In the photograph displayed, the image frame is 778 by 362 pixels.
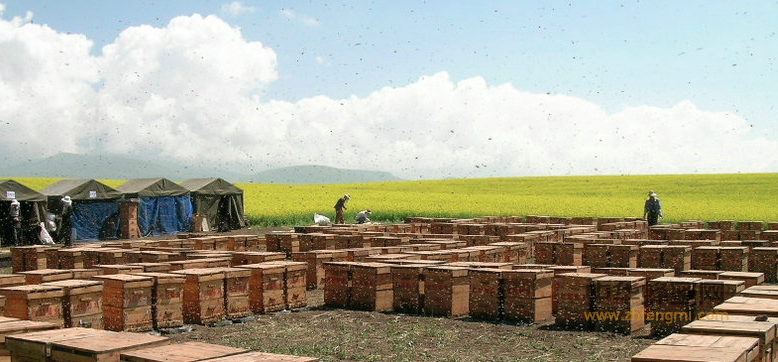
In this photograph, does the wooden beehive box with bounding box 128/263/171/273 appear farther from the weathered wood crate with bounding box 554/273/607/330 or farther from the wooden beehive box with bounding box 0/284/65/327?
the weathered wood crate with bounding box 554/273/607/330

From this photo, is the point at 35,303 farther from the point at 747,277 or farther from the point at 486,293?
the point at 747,277

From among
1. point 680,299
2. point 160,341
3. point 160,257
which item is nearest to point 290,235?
point 160,257

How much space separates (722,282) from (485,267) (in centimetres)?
415

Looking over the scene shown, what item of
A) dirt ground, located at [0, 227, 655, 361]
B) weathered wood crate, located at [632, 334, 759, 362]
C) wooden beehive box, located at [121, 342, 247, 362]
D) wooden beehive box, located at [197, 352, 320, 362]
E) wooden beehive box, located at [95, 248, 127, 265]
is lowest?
dirt ground, located at [0, 227, 655, 361]

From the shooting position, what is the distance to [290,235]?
23062 millimetres

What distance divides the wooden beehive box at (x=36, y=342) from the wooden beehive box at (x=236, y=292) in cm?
591

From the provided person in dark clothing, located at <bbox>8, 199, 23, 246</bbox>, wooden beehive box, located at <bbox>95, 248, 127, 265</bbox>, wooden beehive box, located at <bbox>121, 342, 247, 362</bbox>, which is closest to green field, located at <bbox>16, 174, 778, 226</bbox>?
person in dark clothing, located at <bbox>8, 199, 23, 246</bbox>

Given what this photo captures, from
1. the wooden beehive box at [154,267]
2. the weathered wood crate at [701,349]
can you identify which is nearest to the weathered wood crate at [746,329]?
the weathered wood crate at [701,349]

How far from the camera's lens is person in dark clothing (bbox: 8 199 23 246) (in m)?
29.5

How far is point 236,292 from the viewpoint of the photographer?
46.0 ft

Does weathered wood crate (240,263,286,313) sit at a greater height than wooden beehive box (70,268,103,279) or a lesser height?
lesser

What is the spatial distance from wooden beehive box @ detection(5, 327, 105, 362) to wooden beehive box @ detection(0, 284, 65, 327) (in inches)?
159

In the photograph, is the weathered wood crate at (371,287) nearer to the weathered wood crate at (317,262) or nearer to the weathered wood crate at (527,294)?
the weathered wood crate at (527,294)

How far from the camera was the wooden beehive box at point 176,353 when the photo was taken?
6.64 metres
